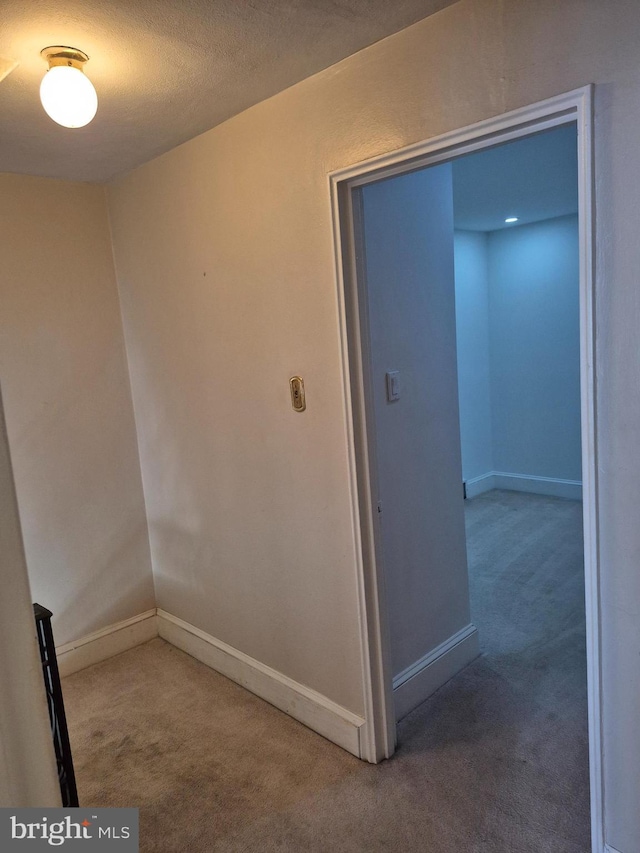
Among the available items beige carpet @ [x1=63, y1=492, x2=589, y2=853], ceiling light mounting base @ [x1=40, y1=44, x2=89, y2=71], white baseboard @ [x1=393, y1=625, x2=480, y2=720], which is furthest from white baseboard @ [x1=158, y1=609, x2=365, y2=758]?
ceiling light mounting base @ [x1=40, y1=44, x2=89, y2=71]

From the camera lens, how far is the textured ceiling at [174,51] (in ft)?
4.73

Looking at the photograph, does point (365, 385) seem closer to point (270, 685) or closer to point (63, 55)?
point (63, 55)

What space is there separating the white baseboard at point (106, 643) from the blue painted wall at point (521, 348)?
10.4 ft

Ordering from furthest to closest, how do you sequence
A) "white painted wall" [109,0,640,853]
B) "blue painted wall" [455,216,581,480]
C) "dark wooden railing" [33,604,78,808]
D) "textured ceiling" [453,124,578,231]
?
"blue painted wall" [455,216,581,480] → "textured ceiling" [453,124,578,231] → "dark wooden railing" [33,604,78,808] → "white painted wall" [109,0,640,853]

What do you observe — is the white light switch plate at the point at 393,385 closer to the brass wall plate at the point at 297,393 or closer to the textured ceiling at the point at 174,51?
the brass wall plate at the point at 297,393

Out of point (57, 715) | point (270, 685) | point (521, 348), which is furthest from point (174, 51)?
point (521, 348)

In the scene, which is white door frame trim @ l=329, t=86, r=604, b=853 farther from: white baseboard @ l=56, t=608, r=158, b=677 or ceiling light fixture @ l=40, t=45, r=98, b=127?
white baseboard @ l=56, t=608, r=158, b=677

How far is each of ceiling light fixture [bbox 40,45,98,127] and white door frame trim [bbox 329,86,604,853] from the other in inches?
29.2

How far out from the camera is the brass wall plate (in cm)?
215

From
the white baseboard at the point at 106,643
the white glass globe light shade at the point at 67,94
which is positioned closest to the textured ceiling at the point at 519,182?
the white glass globe light shade at the point at 67,94

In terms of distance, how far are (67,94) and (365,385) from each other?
1.20m

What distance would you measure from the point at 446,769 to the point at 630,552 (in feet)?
3.75

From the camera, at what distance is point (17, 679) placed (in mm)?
1076

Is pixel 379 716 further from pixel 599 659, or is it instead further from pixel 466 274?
pixel 466 274
